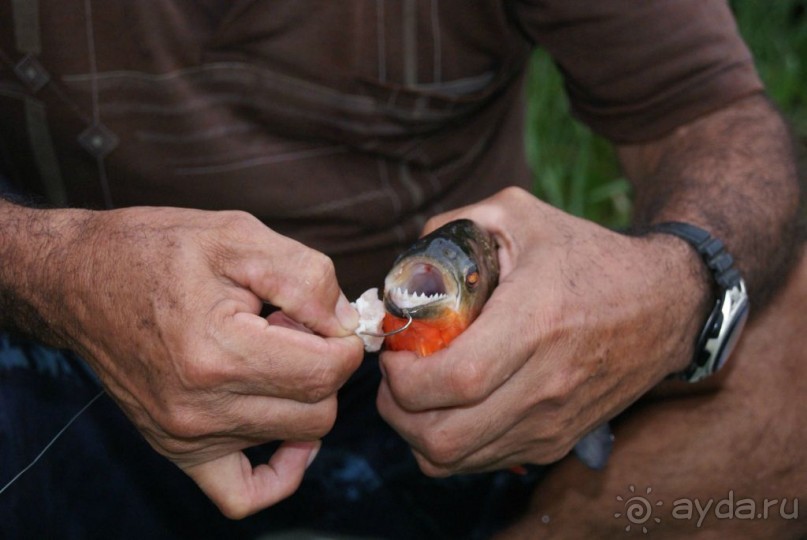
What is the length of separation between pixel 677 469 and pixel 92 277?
134cm

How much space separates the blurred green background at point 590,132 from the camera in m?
4.11

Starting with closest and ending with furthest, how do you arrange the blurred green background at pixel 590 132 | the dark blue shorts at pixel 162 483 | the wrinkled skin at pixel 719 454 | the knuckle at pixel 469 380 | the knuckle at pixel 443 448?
the knuckle at pixel 469 380, the knuckle at pixel 443 448, the dark blue shorts at pixel 162 483, the wrinkled skin at pixel 719 454, the blurred green background at pixel 590 132

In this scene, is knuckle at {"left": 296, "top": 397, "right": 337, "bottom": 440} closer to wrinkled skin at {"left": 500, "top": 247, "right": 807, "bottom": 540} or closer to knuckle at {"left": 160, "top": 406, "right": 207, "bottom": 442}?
knuckle at {"left": 160, "top": 406, "right": 207, "bottom": 442}

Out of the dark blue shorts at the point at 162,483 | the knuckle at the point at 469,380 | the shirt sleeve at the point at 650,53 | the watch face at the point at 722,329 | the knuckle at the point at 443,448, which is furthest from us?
the shirt sleeve at the point at 650,53

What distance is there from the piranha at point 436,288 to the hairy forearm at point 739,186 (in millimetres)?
614

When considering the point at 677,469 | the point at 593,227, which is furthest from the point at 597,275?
the point at 677,469

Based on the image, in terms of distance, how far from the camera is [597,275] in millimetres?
1824

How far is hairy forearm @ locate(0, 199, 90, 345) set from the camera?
5.51ft

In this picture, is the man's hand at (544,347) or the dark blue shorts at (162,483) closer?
the man's hand at (544,347)

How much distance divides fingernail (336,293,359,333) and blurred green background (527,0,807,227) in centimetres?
240

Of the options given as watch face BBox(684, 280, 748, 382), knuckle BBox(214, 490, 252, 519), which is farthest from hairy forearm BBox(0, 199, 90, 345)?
watch face BBox(684, 280, 748, 382)

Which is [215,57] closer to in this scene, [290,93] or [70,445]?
[290,93]

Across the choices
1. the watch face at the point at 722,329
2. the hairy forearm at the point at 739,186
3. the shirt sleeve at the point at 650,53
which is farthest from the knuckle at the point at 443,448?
the shirt sleeve at the point at 650,53

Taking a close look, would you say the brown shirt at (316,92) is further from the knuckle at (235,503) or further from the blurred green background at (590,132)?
the blurred green background at (590,132)
